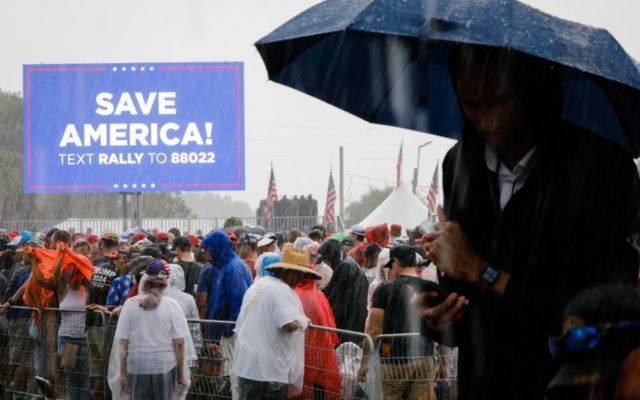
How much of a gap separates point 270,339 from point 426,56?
621 centimetres

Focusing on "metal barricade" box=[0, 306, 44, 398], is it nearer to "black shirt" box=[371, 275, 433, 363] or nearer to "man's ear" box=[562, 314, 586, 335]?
"black shirt" box=[371, 275, 433, 363]

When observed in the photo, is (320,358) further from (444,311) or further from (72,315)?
(444,311)

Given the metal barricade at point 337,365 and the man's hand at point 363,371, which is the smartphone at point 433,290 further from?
the man's hand at point 363,371

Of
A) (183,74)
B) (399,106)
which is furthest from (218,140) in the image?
(399,106)

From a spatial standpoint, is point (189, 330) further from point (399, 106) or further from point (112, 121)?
point (112, 121)

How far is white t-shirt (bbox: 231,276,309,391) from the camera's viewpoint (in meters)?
9.48

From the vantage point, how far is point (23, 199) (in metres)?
102

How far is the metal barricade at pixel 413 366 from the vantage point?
30.6 ft

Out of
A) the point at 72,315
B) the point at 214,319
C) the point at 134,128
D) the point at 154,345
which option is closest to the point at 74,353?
the point at 72,315

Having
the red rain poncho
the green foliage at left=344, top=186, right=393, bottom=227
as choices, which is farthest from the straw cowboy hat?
the green foliage at left=344, top=186, right=393, bottom=227

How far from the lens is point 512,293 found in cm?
329

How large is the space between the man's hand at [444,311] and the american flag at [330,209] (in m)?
29.5

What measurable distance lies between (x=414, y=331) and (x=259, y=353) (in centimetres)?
130

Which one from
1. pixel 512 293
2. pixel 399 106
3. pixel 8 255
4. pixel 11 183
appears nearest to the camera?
pixel 512 293
